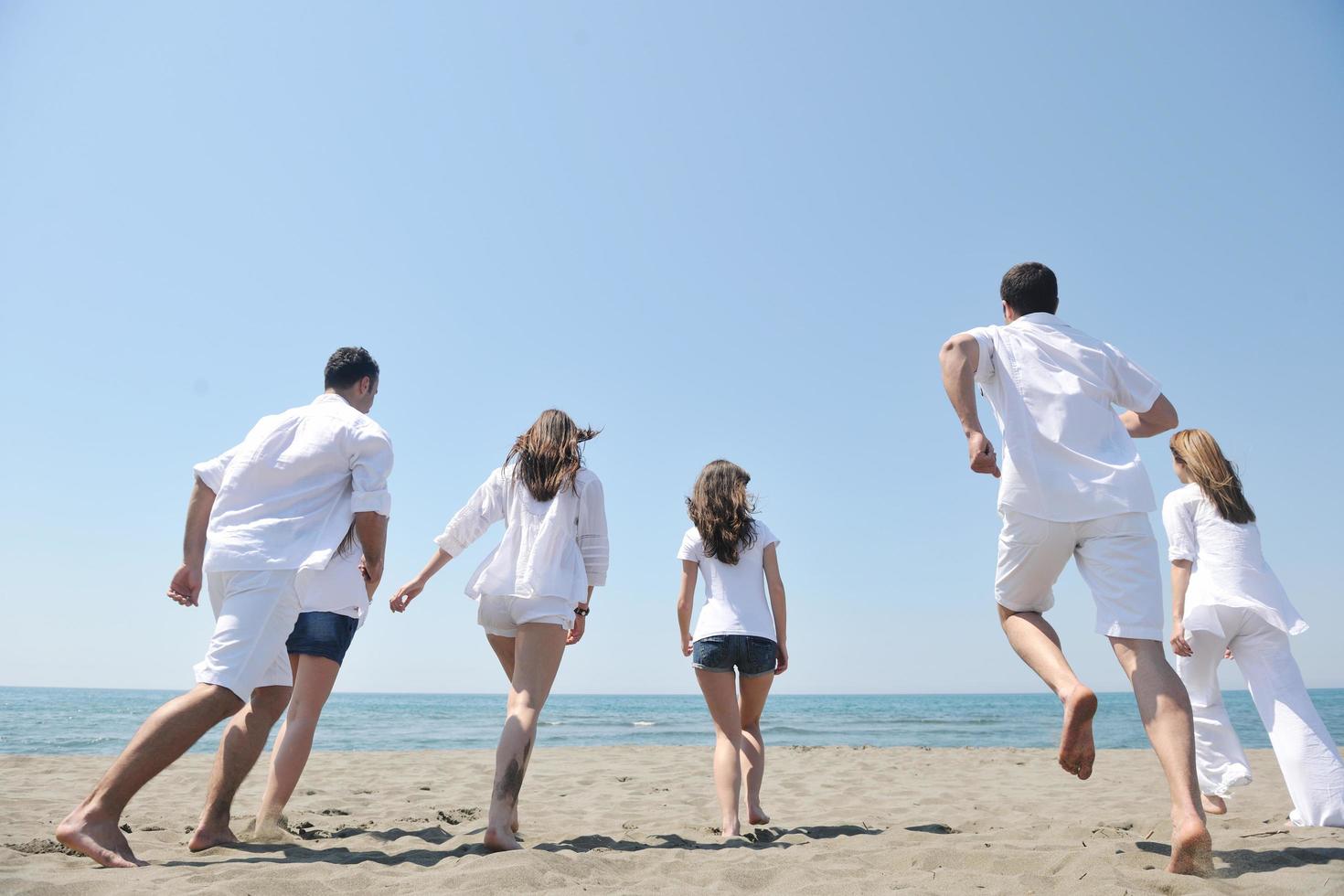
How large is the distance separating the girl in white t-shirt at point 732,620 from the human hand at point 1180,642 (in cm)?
206

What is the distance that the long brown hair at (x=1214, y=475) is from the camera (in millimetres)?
4250

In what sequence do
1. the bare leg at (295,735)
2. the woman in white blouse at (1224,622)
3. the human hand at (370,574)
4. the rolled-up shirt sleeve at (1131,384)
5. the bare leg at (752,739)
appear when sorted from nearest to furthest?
1. the rolled-up shirt sleeve at (1131,384)
2. the human hand at (370,574)
3. the bare leg at (295,735)
4. the woman in white blouse at (1224,622)
5. the bare leg at (752,739)

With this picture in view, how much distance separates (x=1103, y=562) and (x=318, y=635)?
10.8 ft

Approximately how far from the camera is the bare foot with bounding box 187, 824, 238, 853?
3.40 m

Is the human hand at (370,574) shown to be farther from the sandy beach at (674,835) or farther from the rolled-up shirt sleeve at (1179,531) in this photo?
the rolled-up shirt sleeve at (1179,531)

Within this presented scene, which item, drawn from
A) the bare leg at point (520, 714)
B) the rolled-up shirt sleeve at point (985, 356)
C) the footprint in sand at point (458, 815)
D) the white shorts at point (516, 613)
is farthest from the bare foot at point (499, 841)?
the rolled-up shirt sleeve at point (985, 356)

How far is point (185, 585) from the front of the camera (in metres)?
3.47

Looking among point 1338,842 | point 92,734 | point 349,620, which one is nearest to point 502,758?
point 349,620

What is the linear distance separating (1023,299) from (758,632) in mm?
2150

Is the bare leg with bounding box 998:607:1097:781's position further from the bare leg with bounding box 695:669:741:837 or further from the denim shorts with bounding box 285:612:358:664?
the denim shorts with bounding box 285:612:358:664

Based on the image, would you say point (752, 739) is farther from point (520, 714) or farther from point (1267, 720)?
point (1267, 720)

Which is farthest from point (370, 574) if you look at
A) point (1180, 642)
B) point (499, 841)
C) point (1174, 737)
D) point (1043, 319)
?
point (1180, 642)

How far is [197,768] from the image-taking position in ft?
25.1

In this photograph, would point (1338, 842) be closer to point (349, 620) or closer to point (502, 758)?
point (502, 758)
